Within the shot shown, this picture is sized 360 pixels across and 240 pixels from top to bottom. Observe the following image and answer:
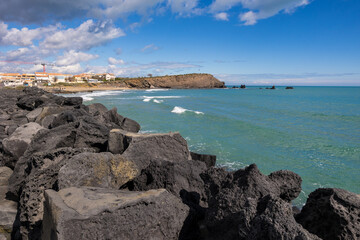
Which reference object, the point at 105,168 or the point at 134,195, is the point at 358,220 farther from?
the point at 105,168

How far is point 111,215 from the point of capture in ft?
9.05

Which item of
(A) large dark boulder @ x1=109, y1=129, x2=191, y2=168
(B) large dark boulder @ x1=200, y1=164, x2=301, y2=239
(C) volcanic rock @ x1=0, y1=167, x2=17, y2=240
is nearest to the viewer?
(B) large dark boulder @ x1=200, y1=164, x2=301, y2=239

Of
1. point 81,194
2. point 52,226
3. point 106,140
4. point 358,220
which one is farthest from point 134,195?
point 106,140

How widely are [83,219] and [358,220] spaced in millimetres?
3167

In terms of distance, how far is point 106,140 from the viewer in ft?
22.2

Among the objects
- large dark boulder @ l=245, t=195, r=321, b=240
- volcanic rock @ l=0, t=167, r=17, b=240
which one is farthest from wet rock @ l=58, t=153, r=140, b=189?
large dark boulder @ l=245, t=195, r=321, b=240

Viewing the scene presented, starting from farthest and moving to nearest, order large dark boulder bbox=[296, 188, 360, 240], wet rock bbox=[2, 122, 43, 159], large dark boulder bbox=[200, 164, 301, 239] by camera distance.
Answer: wet rock bbox=[2, 122, 43, 159] < large dark boulder bbox=[296, 188, 360, 240] < large dark boulder bbox=[200, 164, 301, 239]

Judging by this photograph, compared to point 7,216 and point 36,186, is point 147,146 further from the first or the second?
point 7,216

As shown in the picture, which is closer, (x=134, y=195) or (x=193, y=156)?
(x=134, y=195)

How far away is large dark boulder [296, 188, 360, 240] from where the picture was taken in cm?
290

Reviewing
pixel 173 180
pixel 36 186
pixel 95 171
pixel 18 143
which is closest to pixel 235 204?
pixel 173 180

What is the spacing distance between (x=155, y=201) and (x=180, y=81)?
4620 inches

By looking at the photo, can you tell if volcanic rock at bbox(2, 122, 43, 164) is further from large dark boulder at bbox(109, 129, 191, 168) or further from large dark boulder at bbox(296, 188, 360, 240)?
large dark boulder at bbox(296, 188, 360, 240)

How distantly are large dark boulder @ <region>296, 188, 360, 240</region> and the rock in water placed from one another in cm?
165
